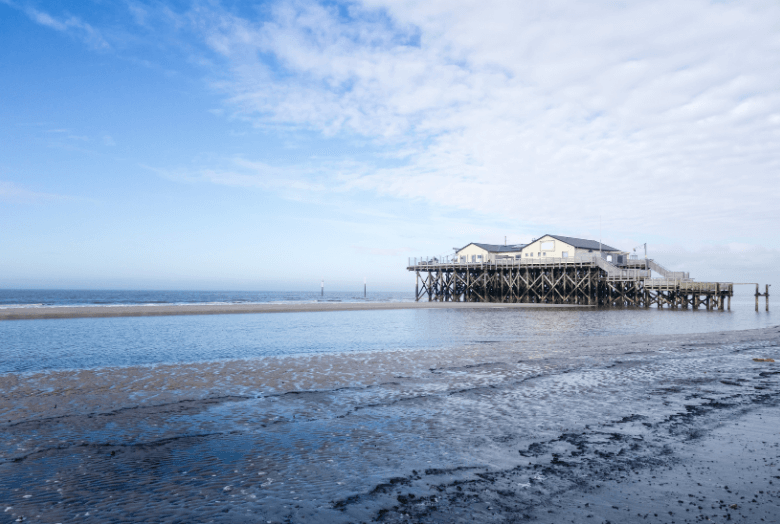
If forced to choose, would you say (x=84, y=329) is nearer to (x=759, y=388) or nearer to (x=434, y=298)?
(x=759, y=388)

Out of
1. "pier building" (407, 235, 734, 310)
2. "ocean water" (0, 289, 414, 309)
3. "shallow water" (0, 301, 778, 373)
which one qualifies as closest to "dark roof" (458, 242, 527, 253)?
"pier building" (407, 235, 734, 310)

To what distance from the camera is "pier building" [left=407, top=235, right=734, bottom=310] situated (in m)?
48.1

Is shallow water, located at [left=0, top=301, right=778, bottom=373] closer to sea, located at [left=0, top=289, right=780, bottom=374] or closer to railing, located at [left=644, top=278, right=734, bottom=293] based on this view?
sea, located at [left=0, top=289, right=780, bottom=374]

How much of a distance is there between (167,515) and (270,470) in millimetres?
1395

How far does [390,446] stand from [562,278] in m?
52.6

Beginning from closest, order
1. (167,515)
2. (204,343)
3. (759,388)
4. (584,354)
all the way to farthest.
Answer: (167,515), (759,388), (584,354), (204,343)

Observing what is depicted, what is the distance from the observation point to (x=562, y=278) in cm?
5522

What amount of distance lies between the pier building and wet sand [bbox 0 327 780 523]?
132ft

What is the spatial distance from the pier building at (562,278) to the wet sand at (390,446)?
40.3 metres

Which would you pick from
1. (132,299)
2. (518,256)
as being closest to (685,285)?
(518,256)

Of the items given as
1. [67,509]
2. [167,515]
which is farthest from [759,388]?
[67,509]

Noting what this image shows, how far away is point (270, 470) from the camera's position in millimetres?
5824

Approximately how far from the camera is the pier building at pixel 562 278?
48125 millimetres

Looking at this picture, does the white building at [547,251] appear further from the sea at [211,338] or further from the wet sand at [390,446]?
the wet sand at [390,446]
